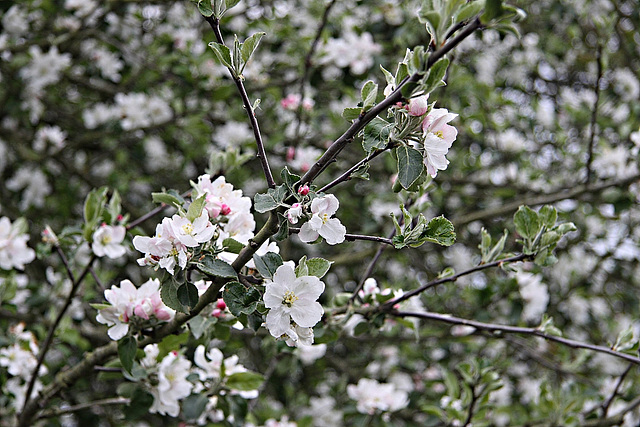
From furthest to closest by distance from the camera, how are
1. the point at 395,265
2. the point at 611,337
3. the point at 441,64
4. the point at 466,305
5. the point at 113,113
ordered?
the point at 395,265
the point at 611,337
the point at 466,305
the point at 113,113
the point at 441,64

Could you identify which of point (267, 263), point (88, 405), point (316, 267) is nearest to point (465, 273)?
point (316, 267)

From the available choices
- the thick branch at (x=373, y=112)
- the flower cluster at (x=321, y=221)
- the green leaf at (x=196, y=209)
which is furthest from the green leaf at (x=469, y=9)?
the green leaf at (x=196, y=209)

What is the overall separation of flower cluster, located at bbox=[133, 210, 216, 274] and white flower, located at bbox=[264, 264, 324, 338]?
165mm

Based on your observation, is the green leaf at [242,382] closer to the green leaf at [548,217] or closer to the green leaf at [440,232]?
the green leaf at [440,232]

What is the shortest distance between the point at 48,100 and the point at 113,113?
52cm

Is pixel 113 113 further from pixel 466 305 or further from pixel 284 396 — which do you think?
pixel 466 305

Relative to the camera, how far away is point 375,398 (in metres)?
2.43

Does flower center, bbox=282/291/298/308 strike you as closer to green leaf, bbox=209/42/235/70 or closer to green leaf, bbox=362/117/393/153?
green leaf, bbox=362/117/393/153

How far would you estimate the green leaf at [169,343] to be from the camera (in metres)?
1.52

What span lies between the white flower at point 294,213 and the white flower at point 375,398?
155 centimetres

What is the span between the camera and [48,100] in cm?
366

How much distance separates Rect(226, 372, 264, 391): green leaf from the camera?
5.53 ft

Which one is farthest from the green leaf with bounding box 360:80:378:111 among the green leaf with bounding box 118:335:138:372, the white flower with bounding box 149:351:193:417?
the white flower with bounding box 149:351:193:417

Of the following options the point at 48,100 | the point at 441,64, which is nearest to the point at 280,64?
the point at 48,100
